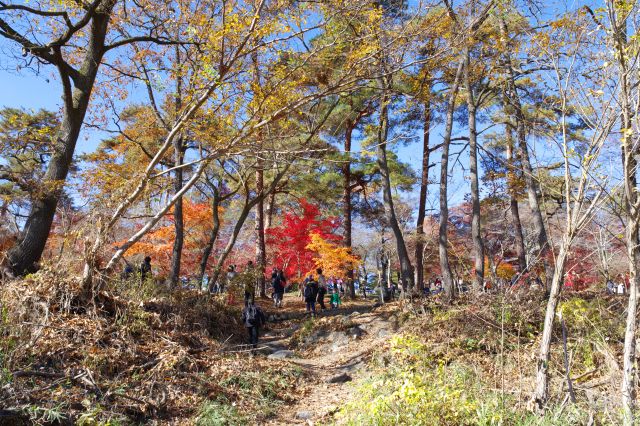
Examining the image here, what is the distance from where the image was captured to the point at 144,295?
784 centimetres

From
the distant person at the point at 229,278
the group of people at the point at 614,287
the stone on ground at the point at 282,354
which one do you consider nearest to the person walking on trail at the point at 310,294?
the distant person at the point at 229,278

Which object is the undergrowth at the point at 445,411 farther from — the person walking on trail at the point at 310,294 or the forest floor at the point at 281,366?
the person walking on trail at the point at 310,294

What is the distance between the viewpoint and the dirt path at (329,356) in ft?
18.6

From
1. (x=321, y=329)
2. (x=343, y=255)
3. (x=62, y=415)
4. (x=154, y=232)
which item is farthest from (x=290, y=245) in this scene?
(x=62, y=415)

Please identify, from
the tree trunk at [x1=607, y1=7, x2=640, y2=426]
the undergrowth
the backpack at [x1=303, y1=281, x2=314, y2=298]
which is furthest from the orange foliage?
the tree trunk at [x1=607, y1=7, x2=640, y2=426]

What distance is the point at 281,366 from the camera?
708cm

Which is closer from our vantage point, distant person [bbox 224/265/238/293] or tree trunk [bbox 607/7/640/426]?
tree trunk [bbox 607/7/640/426]

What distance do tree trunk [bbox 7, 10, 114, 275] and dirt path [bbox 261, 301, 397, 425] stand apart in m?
4.77

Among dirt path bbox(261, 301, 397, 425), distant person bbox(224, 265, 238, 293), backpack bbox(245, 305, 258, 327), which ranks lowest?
dirt path bbox(261, 301, 397, 425)

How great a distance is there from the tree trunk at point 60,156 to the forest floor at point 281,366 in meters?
1.31

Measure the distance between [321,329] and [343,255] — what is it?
6451 mm

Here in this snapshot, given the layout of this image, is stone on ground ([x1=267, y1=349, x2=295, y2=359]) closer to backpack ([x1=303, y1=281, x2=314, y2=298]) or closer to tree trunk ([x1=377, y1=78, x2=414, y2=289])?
tree trunk ([x1=377, y1=78, x2=414, y2=289])

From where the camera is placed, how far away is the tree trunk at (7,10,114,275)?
7031 millimetres

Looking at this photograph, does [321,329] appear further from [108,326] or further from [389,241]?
[389,241]
